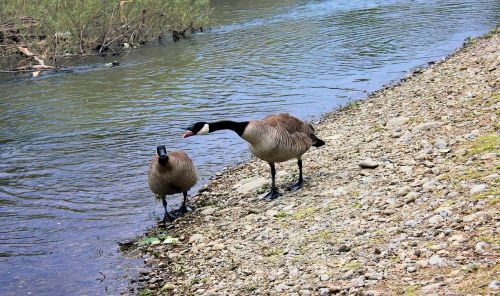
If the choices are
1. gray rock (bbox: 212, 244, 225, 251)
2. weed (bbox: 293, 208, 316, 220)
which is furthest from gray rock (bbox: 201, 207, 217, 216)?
weed (bbox: 293, 208, 316, 220)

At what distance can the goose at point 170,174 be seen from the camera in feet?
32.2

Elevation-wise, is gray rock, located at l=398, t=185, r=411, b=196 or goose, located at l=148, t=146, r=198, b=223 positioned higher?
gray rock, located at l=398, t=185, r=411, b=196

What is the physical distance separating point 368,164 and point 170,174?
304 centimetres

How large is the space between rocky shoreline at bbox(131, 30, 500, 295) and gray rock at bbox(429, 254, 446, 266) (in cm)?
2

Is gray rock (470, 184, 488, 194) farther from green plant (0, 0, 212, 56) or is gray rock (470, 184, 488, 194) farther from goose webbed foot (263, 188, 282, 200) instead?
green plant (0, 0, 212, 56)

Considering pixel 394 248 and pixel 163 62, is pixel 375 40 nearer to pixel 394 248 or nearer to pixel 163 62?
pixel 163 62

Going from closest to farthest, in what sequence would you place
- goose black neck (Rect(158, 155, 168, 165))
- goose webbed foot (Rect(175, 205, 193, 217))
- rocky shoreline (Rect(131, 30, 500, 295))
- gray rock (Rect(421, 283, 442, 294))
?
gray rock (Rect(421, 283, 442, 294))
rocky shoreline (Rect(131, 30, 500, 295))
goose black neck (Rect(158, 155, 168, 165))
goose webbed foot (Rect(175, 205, 193, 217))

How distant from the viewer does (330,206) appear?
27.1 feet

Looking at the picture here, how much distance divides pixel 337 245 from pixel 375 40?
21.1 metres

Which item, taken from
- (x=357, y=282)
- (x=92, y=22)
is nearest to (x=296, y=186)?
(x=357, y=282)

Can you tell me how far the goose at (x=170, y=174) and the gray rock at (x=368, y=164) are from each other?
8.96ft

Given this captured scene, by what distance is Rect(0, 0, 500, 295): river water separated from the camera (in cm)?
992

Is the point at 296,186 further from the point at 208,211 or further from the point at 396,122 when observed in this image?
the point at 396,122

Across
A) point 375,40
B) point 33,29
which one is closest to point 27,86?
point 33,29
